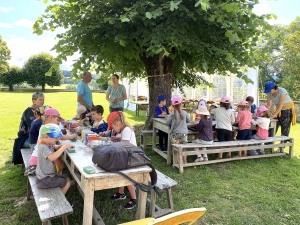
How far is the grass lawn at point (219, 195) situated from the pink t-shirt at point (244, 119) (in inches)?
33.1

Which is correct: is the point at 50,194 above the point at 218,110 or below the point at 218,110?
below

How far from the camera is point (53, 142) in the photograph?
2.96 metres

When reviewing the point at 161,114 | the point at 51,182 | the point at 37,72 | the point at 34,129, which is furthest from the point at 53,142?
the point at 37,72

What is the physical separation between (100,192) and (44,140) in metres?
1.44

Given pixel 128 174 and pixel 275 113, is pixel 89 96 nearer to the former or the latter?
pixel 128 174

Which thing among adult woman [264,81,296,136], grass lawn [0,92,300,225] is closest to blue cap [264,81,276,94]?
adult woman [264,81,296,136]

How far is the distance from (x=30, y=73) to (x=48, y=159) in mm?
49288

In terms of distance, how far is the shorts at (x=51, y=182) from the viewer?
2.91 meters

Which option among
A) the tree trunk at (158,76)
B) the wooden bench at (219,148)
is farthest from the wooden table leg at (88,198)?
the tree trunk at (158,76)

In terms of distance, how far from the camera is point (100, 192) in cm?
391

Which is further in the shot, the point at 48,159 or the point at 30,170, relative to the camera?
the point at 30,170

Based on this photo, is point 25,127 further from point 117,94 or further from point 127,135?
point 117,94

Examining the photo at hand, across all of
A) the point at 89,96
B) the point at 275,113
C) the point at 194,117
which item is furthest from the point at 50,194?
the point at 275,113

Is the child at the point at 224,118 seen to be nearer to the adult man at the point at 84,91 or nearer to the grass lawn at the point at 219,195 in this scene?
the grass lawn at the point at 219,195
